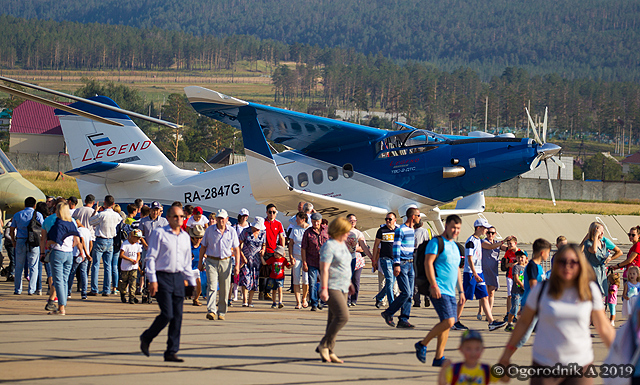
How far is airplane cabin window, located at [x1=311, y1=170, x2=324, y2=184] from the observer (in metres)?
18.7

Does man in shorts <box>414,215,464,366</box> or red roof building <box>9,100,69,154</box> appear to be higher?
red roof building <box>9,100,69,154</box>

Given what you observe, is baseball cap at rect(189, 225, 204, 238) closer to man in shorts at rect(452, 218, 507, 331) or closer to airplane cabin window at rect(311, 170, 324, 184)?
man in shorts at rect(452, 218, 507, 331)

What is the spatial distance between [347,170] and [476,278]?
8982 mm

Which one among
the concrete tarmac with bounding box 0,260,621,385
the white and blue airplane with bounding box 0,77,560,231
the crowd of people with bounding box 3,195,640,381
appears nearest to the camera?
the crowd of people with bounding box 3,195,640,381

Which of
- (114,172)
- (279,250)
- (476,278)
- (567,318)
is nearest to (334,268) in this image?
(567,318)

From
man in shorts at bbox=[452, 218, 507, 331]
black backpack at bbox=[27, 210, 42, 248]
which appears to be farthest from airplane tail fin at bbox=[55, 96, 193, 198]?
man in shorts at bbox=[452, 218, 507, 331]

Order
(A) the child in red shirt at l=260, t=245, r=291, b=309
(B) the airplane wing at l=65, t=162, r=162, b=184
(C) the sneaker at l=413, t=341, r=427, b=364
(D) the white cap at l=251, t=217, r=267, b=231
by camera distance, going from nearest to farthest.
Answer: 1. (C) the sneaker at l=413, t=341, r=427, b=364
2. (D) the white cap at l=251, t=217, r=267, b=231
3. (A) the child in red shirt at l=260, t=245, r=291, b=309
4. (B) the airplane wing at l=65, t=162, r=162, b=184

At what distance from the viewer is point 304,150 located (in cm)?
1933

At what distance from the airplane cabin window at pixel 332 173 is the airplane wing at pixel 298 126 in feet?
1.85

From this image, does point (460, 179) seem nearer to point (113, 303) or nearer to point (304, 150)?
point (304, 150)

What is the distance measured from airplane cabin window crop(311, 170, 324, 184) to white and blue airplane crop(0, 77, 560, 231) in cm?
3

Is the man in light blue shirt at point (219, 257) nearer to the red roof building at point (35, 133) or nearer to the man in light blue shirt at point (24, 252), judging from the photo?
the man in light blue shirt at point (24, 252)

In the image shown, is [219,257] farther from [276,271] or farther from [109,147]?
[109,147]

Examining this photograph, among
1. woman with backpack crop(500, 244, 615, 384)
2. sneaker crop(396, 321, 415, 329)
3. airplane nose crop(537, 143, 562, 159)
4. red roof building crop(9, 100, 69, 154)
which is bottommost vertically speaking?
sneaker crop(396, 321, 415, 329)
